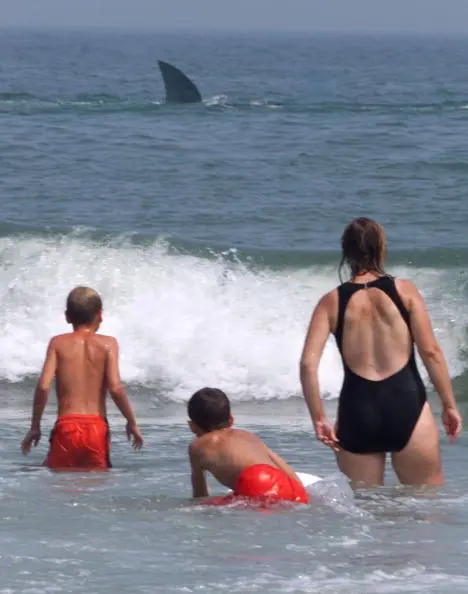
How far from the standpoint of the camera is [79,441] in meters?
6.43

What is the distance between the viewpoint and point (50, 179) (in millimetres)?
18094

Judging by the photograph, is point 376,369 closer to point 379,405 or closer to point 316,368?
point 379,405

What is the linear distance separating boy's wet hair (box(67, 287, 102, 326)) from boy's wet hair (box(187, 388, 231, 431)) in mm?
967

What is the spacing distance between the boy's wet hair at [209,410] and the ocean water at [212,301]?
382 millimetres

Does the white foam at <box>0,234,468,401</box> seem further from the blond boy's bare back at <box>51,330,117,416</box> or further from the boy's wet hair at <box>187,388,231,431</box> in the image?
the boy's wet hair at <box>187,388,231,431</box>

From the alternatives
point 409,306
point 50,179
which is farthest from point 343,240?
point 50,179

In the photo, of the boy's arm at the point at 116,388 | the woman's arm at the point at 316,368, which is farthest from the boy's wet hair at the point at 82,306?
the woman's arm at the point at 316,368

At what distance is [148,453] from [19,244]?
5671 millimetres

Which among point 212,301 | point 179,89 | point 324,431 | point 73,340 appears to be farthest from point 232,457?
point 179,89

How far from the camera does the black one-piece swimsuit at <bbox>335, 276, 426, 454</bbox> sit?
206 inches

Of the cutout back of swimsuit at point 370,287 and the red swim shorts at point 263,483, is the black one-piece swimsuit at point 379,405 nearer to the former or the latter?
the cutout back of swimsuit at point 370,287

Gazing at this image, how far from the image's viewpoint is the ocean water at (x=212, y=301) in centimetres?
515

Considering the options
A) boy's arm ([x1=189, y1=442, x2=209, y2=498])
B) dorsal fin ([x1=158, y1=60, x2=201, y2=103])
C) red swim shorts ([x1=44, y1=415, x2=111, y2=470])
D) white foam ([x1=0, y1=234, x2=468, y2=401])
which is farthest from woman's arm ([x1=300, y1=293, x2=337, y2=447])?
dorsal fin ([x1=158, y1=60, x2=201, y2=103])

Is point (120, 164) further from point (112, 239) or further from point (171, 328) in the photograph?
point (171, 328)
